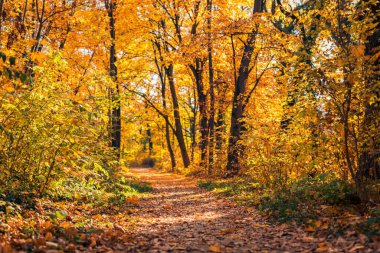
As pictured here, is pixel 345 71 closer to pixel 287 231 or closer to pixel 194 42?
pixel 287 231

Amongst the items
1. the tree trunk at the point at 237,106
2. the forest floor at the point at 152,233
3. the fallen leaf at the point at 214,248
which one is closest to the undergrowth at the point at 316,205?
the forest floor at the point at 152,233

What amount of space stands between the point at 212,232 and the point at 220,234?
27cm

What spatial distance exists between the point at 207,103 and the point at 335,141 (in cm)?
1642

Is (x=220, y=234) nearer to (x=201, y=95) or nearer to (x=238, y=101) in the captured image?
(x=238, y=101)

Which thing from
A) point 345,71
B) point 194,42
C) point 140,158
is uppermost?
point 194,42

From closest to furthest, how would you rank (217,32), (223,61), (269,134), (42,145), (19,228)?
1. (19,228)
2. (42,145)
3. (269,134)
4. (217,32)
5. (223,61)

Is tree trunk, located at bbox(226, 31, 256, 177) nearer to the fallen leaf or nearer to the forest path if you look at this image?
the forest path

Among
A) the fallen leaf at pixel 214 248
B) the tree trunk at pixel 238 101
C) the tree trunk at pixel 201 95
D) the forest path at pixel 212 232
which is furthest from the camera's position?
the tree trunk at pixel 201 95

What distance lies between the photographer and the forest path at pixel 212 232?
5.24 metres

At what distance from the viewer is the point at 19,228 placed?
5.41m

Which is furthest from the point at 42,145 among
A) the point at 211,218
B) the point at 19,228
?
the point at 211,218

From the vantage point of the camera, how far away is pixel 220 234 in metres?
6.29

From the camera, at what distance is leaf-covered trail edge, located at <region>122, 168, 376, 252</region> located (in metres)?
5.07

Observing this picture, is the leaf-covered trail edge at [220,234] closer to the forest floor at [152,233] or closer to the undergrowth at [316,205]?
the forest floor at [152,233]
